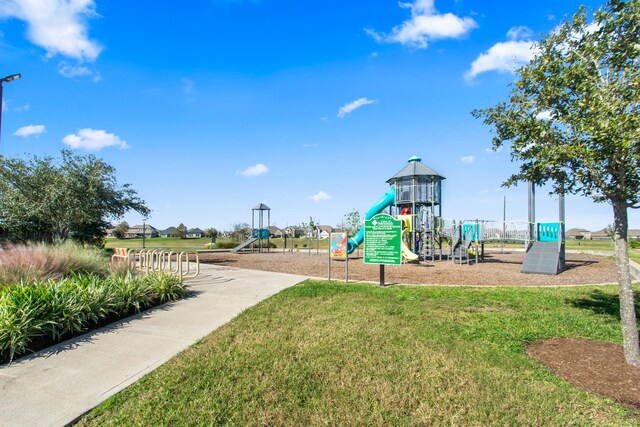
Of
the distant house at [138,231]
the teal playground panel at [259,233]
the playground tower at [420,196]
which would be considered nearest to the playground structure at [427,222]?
the playground tower at [420,196]

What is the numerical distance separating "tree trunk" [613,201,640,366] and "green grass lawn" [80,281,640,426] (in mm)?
1078

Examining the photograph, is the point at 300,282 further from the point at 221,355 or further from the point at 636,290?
the point at 636,290

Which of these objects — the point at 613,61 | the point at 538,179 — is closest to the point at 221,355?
the point at 538,179

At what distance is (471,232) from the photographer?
59.8 ft

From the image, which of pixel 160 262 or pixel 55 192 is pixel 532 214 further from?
pixel 55 192

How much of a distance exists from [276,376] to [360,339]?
60.9 inches

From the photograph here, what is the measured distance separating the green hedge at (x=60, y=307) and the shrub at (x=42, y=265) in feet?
2.26

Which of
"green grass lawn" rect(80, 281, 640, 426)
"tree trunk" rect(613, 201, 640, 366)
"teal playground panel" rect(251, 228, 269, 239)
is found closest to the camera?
"green grass lawn" rect(80, 281, 640, 426)

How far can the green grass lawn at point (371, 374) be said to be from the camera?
3098 mm

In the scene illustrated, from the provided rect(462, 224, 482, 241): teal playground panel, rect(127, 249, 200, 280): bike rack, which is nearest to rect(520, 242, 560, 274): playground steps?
rect(462, 224, 482, 241): teal playground panel

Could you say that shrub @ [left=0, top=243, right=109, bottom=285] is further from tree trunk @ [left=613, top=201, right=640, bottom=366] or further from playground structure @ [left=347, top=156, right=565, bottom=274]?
playground structure @ [left=347, top=156, right=565, bottom=274]

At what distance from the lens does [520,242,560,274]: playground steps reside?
522 inches

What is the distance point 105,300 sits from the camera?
5922 mm

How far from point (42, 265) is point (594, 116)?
9.64m
